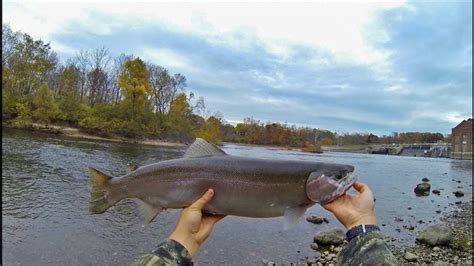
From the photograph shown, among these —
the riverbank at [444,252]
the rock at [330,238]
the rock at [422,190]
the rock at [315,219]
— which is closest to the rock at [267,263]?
the rock at [330,238]

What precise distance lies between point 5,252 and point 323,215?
10630 millimetres

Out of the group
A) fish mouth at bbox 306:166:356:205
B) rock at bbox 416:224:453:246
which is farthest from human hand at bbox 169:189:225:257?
rock at bbox 416:224:453:246

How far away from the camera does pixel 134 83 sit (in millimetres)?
57812

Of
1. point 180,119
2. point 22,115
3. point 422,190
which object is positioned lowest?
point 422,190

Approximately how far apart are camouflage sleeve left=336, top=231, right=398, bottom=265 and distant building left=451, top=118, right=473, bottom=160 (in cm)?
9737

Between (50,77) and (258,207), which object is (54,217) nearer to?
(258,207)

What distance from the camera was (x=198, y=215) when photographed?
2.40 m

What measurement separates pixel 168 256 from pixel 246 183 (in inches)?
30.8

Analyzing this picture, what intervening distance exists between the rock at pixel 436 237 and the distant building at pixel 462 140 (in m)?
87.1

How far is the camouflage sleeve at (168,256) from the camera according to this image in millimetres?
2099

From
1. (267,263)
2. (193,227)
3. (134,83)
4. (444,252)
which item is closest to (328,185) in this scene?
(193,227)

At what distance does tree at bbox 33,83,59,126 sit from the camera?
5000 centimetres

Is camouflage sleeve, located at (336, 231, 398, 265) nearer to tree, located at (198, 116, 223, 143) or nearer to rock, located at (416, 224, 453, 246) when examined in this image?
rock, located at (416, 224, 453, 246)

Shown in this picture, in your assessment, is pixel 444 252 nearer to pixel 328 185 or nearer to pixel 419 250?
pixel 419 250
